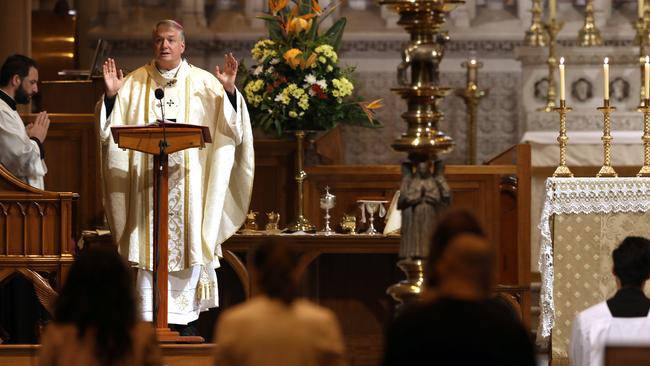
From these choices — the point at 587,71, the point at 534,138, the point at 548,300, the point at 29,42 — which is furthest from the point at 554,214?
the point at 29,42

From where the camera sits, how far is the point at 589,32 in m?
14.6

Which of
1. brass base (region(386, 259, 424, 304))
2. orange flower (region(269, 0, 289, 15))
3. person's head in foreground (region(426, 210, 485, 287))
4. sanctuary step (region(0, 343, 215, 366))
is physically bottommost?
sanctuary step (region(0, 343, 215, 366))

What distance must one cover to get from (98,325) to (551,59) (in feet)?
30.5

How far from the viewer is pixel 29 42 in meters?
15.1

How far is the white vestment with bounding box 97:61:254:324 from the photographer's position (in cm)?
1082

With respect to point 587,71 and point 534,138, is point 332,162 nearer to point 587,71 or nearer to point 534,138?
point 534,138

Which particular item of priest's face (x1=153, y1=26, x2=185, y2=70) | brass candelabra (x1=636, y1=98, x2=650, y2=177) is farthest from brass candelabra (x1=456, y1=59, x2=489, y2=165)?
priest's face (x1=153, y1=26, x2=185, y2=70)

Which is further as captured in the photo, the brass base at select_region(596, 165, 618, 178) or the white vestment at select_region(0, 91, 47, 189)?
the white vestment at select_region(0, 91, 47, 189)

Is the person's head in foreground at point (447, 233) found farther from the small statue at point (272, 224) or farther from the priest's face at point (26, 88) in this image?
the priest's face at point (26, 88)

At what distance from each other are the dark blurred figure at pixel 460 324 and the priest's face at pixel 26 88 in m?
6.59

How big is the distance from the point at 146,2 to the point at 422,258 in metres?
8.69

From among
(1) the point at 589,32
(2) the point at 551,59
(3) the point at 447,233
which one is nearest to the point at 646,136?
(2) the point at 551,59

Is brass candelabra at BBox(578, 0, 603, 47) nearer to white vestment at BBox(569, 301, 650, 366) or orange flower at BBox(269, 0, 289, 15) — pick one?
orange flower at BBox(269, 0, 289, 15)

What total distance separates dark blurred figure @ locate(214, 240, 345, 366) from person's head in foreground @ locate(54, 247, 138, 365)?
0.44 metres
